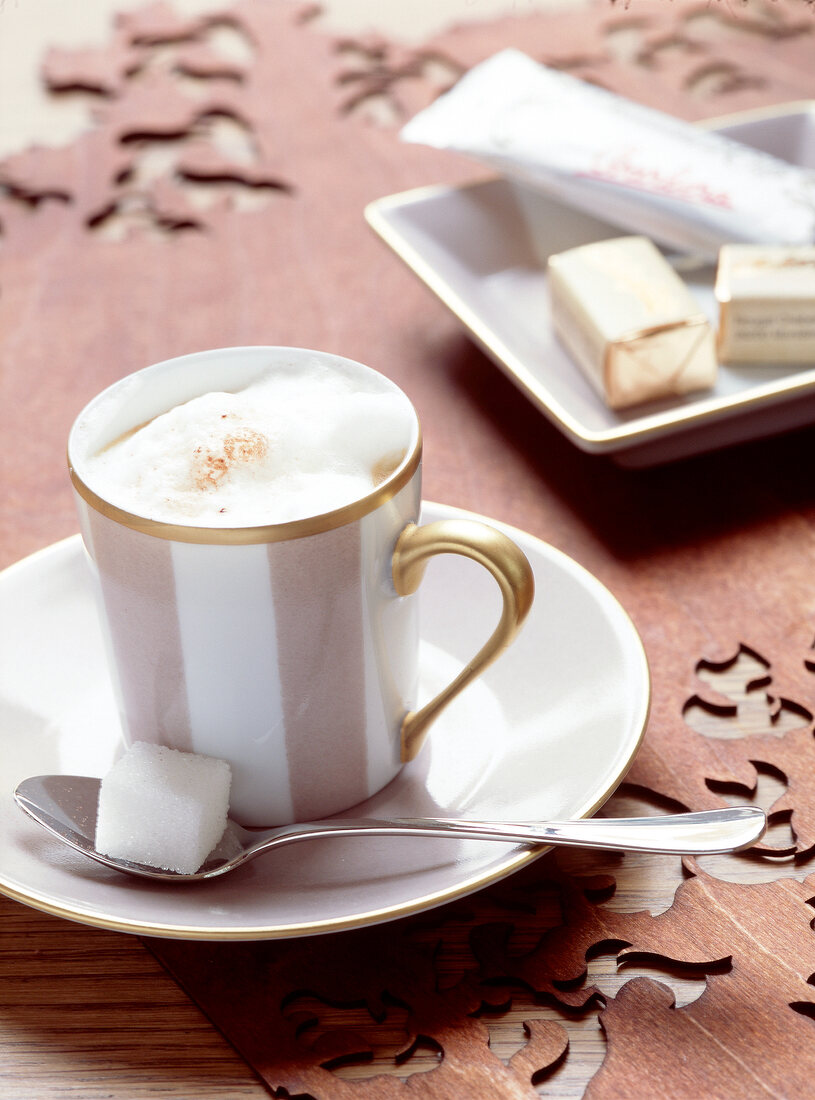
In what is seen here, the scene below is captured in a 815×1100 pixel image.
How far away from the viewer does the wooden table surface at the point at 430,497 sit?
51 centimetres

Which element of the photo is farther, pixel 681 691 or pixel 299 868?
pixel 681 691

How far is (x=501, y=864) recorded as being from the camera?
1.73 feet

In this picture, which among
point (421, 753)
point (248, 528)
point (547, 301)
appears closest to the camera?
point (248, 528)

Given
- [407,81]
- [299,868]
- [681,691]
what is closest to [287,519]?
[299,868]

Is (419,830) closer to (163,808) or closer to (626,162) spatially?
(163,808)

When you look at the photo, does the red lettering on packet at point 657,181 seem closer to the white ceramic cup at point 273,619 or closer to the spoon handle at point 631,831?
the white ceramic cup at point 273,619

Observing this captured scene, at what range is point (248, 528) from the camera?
51 centimetres

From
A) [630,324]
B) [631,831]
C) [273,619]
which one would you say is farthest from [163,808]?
[630,324]

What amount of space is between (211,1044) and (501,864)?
0.15 meters

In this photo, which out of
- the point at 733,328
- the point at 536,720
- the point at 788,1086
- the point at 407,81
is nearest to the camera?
the point at 788,1086

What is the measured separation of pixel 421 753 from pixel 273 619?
0.16 m

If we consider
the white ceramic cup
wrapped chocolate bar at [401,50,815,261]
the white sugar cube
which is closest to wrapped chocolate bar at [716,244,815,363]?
wrapped chocolate bar at [401,50,815,261]

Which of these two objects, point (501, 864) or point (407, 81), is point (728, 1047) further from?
point (407, 81)

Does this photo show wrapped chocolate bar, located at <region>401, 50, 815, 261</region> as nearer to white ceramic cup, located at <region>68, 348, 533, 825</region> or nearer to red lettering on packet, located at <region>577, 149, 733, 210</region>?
red lettering on packet, located at <region>577, 149, 733, 210</region>
